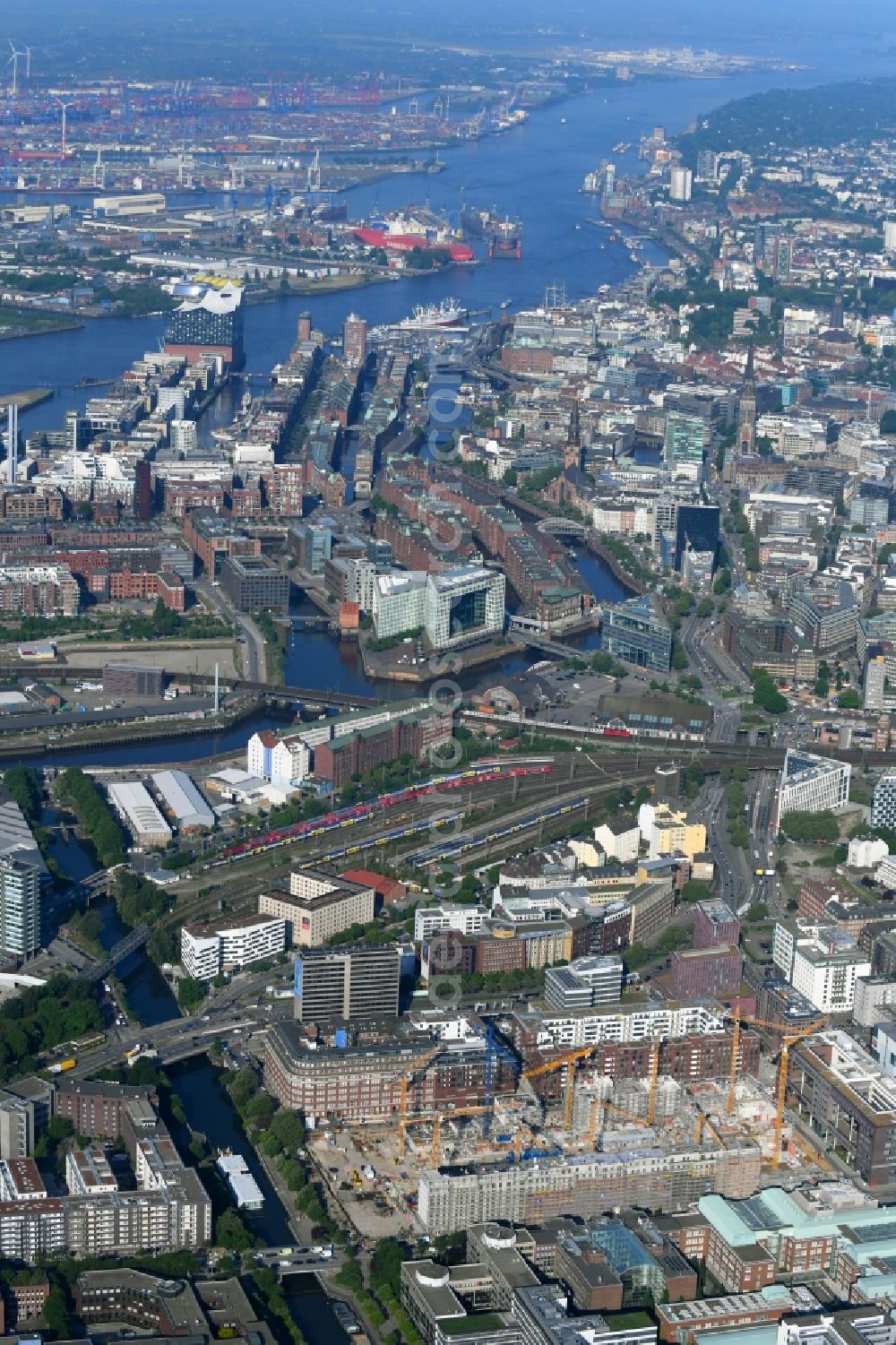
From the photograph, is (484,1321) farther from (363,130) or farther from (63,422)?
(363,130)

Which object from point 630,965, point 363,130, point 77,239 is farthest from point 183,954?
point 363,130

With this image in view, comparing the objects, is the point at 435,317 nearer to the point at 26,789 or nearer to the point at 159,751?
the point at 159,751

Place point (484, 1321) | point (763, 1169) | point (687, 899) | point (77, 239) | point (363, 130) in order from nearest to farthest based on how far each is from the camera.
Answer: point (484, 1321)
point (763, 1169)
point (687, 899)
point (77, 239)
point (363, 130)

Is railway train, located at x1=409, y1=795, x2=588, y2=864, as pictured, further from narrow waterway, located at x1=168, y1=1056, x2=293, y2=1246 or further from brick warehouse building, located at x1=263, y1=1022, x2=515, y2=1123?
brick warehouse building, located at x1=263, y1=1022, x2=515, y2=1123

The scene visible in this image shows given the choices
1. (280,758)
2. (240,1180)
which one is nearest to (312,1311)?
(240,1180)

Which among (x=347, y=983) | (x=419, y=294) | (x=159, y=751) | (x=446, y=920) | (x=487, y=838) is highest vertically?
(x=347, y=983)

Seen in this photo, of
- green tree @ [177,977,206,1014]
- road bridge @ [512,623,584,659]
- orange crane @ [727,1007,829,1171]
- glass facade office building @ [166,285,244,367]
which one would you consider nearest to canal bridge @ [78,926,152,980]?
green tree @ [177,977,206,1014]

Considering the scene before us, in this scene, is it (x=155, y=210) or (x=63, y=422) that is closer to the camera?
(x=63, y=422)
